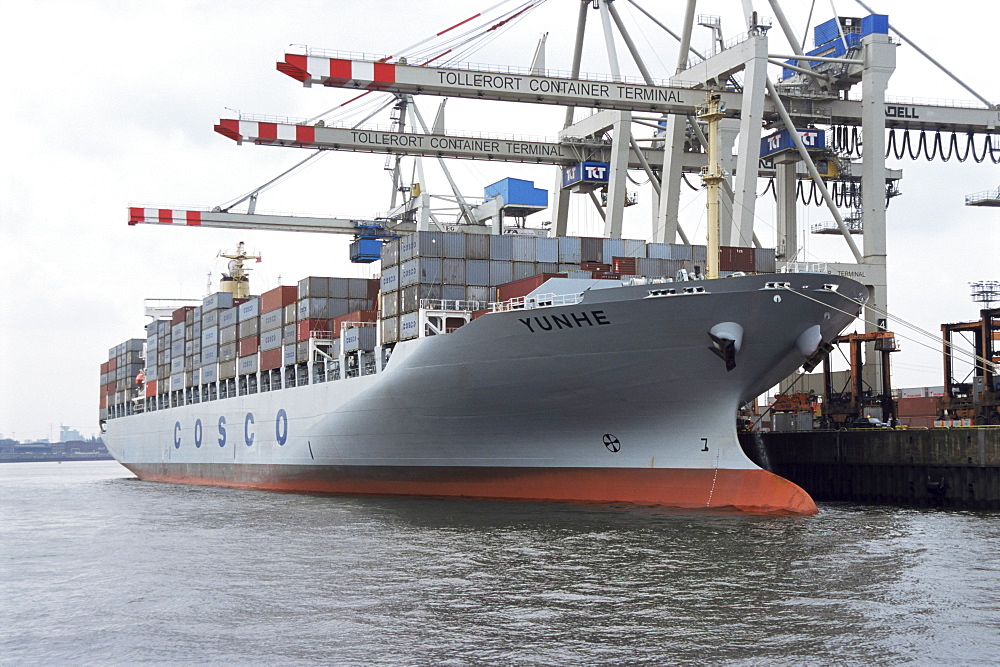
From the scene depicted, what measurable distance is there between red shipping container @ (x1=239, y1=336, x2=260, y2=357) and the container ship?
3.85m

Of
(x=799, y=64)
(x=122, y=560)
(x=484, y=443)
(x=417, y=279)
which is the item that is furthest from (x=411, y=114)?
(x=122, y=560)

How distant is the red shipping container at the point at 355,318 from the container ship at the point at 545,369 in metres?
0.14

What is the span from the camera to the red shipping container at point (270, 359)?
42.2m

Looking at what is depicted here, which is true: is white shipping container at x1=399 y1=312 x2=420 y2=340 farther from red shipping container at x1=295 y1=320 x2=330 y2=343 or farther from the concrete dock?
the concrete dock

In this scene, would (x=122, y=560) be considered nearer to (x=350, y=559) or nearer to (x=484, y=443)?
(x=350, y=559)

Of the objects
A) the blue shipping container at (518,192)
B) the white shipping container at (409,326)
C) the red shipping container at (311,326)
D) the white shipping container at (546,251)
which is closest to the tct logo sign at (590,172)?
the blue shipping container at (518,192)

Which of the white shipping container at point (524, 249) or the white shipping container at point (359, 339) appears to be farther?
the white shipping container at point (359, 339)

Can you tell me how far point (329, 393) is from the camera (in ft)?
119

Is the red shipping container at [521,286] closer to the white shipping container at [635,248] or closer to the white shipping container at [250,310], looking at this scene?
the white shipping container at [635,248]

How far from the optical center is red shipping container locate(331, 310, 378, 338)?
37.6 m

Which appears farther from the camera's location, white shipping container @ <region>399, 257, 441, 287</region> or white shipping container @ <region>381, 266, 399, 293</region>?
white shipping container @ <region>381, 266, 399, 293</region>

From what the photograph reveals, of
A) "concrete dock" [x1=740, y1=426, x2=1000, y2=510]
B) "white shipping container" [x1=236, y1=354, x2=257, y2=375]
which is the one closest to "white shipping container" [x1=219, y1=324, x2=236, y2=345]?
"white shipping container" [x1=236, y1=354, x2=257, y2=375]

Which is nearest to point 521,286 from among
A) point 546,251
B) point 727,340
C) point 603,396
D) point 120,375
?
point 546,251

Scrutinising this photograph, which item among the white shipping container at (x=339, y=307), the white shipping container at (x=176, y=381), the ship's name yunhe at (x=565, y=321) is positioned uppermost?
the white shipping container at (x=339, y=307)
